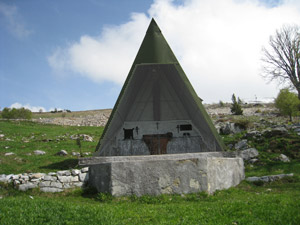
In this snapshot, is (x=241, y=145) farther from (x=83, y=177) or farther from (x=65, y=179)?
(x=65, y=179)

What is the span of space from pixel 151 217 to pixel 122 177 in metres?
2.62

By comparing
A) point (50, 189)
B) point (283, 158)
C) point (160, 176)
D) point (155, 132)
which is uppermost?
point (155, 132)

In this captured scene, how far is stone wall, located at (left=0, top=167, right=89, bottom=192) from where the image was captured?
9.86m

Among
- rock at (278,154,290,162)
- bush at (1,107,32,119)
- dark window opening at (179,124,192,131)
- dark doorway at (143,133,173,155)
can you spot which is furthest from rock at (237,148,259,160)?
bush at (1,107,32,119)

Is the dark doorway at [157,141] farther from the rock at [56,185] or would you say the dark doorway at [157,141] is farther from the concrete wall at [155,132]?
the rock at [56,185]

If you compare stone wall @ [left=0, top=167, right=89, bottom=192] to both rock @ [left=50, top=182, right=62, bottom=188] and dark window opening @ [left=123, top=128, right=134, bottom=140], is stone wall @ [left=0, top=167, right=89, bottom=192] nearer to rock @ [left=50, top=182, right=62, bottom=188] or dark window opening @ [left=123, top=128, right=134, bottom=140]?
rock @ [left=50, top=182, right=62, bottom=188]

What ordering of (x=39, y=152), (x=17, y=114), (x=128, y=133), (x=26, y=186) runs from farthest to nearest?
(x=17, y=114)
(x=39, y=152)
(x=128, y=133)
(x=26, y=186)

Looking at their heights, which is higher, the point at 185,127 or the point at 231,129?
the point at 185,127

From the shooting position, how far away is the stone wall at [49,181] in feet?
32.4

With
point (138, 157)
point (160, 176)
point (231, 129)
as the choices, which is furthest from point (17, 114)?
point (160, 176)

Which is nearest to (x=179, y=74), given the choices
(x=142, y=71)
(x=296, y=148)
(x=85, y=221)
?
(x=142, y=71)

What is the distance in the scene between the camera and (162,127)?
14625mm

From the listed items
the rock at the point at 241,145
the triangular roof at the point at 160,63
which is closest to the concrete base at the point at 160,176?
the triangular roof at the point at 160,63

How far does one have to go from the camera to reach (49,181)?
394 inches
